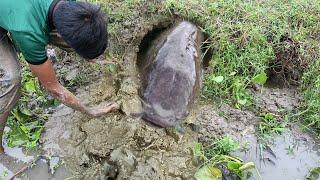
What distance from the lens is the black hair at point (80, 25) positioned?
2.41 metres

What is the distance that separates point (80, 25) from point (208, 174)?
1.47m

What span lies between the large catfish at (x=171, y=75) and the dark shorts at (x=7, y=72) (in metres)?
1.10

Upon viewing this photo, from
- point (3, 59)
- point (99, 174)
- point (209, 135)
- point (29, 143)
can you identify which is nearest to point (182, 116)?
point (209, 135)

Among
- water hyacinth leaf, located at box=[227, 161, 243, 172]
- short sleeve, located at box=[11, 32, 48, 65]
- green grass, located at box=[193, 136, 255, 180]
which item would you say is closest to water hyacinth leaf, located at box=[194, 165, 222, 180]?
green grass, located at box=[193, 136, 255, 180]

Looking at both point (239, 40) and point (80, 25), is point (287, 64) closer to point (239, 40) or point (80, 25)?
point (239, 40)

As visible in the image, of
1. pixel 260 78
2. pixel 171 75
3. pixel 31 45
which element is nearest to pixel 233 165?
pixel 171 75

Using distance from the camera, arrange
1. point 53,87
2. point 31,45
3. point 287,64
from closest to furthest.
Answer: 1. point 31,45
2. point 53,87
3. point 287,64

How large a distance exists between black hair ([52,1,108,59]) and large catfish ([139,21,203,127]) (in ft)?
3.83

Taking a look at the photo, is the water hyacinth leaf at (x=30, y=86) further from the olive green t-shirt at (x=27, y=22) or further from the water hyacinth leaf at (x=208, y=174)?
the water hyacinth leaf at (x=208, y=174)

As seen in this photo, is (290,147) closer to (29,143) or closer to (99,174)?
(99,174)

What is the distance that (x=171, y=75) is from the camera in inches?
146

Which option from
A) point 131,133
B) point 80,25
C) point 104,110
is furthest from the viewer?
point 131,133

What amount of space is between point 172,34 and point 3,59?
70.1 inches

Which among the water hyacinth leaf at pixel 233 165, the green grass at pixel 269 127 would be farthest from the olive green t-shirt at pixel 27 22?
the green grass at pixel 269 127
